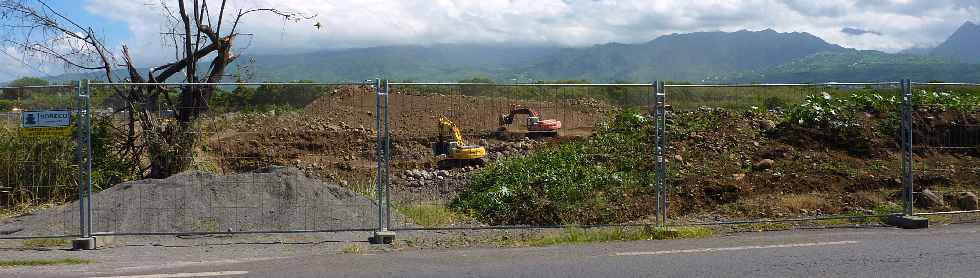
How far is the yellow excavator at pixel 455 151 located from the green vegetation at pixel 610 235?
1.67m

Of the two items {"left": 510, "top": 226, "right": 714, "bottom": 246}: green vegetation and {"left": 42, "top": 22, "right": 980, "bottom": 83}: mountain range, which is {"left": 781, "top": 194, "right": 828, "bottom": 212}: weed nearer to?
{"left": 510, "top": 226, "right": 714, "bottom": 246}: green vegetation

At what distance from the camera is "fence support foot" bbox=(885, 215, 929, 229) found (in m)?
9.99

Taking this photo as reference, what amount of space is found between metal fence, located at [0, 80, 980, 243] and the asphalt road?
3.61 feet

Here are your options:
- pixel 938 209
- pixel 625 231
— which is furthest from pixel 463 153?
pixel 938 209

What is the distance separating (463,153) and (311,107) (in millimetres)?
2744

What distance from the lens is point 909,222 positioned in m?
10.0

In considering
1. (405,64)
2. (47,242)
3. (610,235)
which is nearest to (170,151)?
(47,242)

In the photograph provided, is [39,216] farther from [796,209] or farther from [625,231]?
[796,209]

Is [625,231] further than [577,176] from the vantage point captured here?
No

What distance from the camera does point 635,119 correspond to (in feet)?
39.5

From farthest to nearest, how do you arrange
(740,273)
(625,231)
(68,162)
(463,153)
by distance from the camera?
(68,162) → (463,153) → (625,231) → (740,273)

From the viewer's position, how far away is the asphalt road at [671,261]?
7320mm

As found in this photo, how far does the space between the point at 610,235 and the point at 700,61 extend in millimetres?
62408

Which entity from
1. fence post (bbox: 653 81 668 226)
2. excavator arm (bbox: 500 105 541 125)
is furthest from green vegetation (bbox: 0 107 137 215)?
fence post (bbox: 653 81 668 226)
